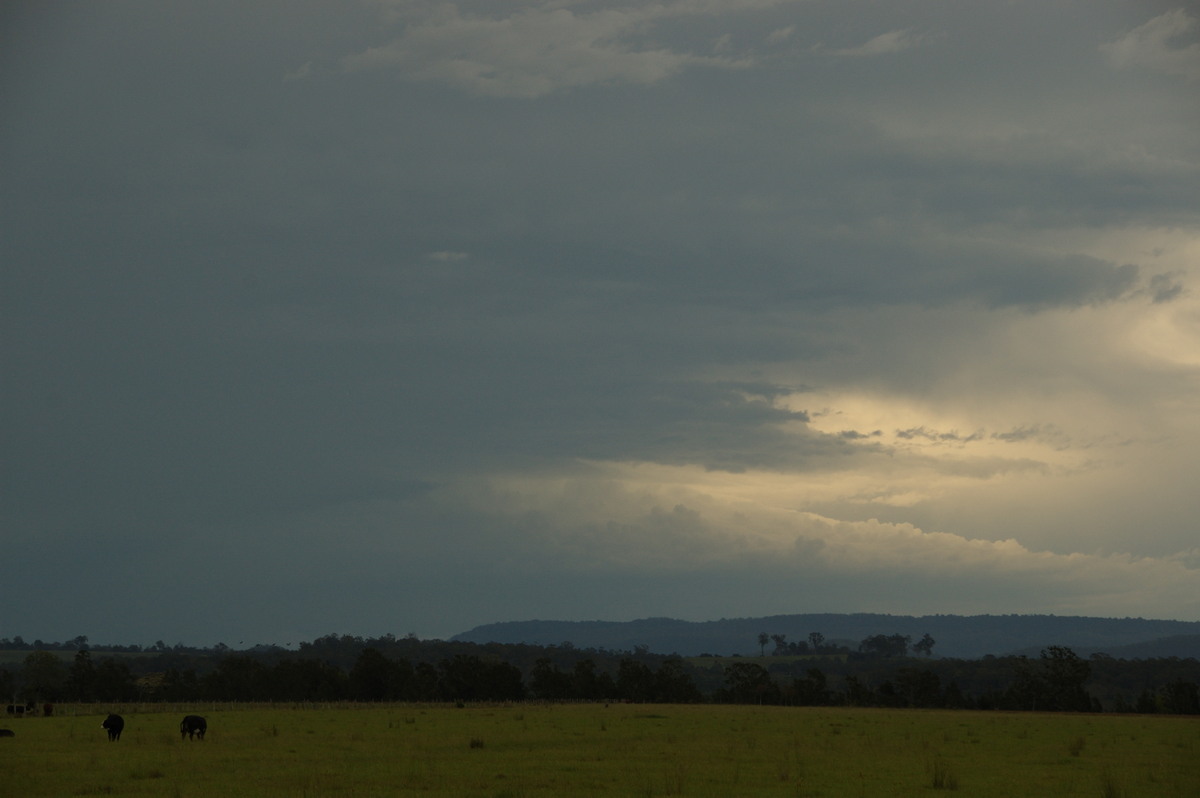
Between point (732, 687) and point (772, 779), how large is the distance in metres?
111

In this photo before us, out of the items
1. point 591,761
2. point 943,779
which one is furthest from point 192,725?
point 943,779

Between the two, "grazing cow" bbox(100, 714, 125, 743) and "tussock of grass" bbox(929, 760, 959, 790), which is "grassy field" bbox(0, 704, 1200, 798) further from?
"grazing cow" bbox(100, 714, 125, 743)

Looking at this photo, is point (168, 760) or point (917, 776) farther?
point (168, 760)

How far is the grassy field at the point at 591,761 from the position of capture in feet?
85.8

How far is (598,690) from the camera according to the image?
5049 inches

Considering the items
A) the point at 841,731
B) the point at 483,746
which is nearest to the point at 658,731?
the point at 841,731

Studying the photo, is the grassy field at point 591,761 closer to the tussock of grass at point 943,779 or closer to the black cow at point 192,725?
the tussock of grass at point 943,779

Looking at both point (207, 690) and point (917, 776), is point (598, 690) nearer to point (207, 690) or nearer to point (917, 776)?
point (207, 690)

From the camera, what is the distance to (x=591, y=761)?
32875mm

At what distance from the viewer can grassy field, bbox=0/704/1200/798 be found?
85.8ft

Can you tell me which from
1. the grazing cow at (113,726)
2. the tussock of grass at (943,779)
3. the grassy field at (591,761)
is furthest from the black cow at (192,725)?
the tussock of grass at (943,779)

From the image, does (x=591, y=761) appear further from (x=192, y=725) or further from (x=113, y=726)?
(x=113, y=726)

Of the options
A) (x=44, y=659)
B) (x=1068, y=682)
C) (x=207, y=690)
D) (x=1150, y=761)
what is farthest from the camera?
(x=44, y=659)

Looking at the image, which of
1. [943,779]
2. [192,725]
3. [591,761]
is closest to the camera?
[943,779]
